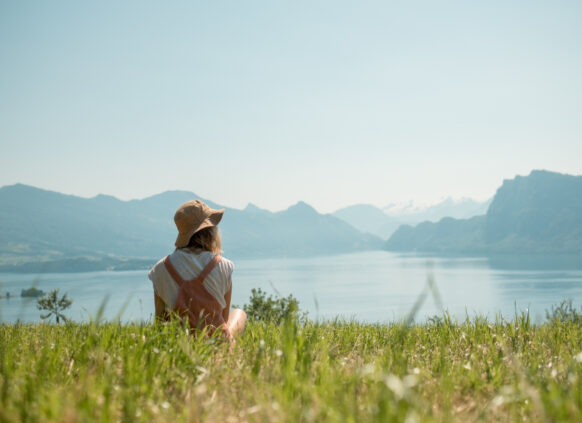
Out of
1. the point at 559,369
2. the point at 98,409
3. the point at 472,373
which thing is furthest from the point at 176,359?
the point at 559,369

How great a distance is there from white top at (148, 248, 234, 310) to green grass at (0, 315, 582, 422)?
71cm

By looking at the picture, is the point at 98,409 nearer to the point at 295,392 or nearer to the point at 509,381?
the point at 295,392

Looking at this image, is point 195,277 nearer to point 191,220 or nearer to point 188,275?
point 188,275

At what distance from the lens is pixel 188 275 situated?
4617 mm

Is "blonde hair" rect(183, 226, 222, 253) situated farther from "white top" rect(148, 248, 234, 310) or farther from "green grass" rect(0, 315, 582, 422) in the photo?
"green grass" rect(0, 315, 582, 422)

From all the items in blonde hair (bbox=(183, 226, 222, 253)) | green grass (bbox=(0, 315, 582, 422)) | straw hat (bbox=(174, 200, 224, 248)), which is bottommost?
green grass (bbox=(0, 315, 582, 422))

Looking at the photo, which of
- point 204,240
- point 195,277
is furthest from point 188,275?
point 204,240

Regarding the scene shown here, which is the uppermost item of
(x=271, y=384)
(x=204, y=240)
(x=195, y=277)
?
(x=204, y=240)

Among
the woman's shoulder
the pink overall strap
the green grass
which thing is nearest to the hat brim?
the woman's shoulder

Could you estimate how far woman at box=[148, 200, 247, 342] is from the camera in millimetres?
4531

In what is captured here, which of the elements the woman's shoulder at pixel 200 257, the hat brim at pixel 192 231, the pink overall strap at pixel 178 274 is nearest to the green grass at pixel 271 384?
the pink overall strap at pixel 178 274

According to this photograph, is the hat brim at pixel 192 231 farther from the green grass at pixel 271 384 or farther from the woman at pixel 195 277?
the green grass at pixel 271 384

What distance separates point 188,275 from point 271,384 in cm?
224

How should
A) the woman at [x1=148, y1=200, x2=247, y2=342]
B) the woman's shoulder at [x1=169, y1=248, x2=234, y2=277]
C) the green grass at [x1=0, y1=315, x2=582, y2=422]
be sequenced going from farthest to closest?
the woman's shoulder at [x1=169, y1=248, x2=234, y2=277] < the woman at [x1=148, y1=200, x2=247, y2=342] < the green grass at [x1=0, y1=315, x2=582, y2=422]
